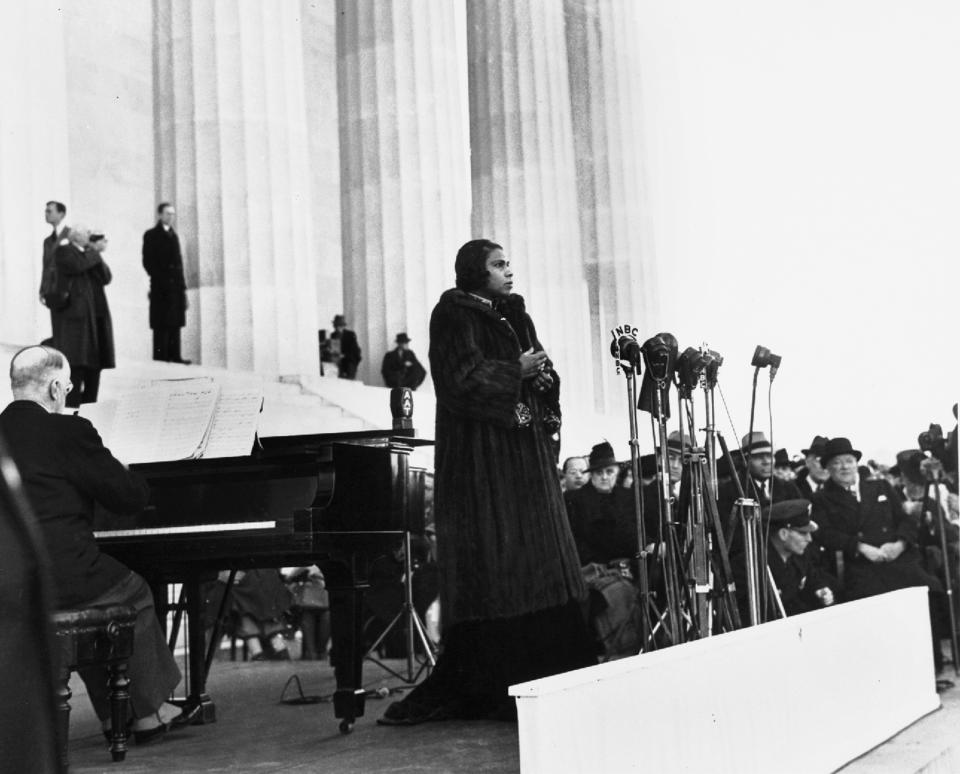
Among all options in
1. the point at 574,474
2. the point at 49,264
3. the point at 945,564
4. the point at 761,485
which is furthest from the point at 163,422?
the point at 49,264

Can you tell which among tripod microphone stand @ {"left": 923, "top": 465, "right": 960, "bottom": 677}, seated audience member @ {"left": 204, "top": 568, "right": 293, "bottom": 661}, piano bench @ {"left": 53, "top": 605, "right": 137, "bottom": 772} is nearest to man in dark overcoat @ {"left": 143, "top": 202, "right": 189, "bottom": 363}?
seated audience member @ {"left": 204, "top": 568, "right": 293, "bottom": 661}

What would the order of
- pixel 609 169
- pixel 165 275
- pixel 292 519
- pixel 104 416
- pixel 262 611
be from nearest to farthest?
pixel 292 519 → pixel 104 416 → pixel 262 611 → pixel 165 275 → pixel 609 169

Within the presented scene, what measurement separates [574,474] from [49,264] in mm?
5006

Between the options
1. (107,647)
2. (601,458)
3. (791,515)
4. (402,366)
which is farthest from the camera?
(402,366)

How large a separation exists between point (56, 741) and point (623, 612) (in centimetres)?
792

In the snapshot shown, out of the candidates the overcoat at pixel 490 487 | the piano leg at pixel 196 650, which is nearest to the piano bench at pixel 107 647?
the piano leg at pixel 196 650

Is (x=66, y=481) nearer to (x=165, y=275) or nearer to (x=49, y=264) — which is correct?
(x=49, y=264)

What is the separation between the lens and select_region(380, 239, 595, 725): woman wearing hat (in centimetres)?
522

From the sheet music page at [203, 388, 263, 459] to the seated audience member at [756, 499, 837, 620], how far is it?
3675mm

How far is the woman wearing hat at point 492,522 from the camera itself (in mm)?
5219

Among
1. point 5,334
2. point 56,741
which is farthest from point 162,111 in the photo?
point 56,741

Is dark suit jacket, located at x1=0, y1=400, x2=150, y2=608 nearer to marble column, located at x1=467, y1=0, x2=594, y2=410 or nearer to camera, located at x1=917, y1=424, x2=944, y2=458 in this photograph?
camera, located at x1=917, y1=424, x2=944, y2=458

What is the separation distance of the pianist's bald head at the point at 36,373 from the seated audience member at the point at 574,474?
5.82m

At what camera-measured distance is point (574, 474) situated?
10414 millimetres
